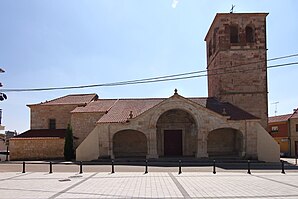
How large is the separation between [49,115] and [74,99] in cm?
340

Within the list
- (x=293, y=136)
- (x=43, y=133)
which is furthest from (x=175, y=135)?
(x=293, y=136)

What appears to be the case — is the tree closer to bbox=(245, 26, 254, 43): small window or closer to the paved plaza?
the paved plaza

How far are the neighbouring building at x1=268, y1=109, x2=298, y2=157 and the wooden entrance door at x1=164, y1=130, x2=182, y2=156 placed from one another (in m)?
18.4

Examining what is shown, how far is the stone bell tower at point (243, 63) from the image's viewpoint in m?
33.7

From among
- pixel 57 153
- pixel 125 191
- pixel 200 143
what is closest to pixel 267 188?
pixel 125 191

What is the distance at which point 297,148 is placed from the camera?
42062mm

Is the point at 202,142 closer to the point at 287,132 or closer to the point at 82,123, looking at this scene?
the point at 82,123

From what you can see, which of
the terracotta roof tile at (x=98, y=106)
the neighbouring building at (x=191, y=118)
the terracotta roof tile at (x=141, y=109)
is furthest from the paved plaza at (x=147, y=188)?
the terracotta roof tile at (x=98, y=106)

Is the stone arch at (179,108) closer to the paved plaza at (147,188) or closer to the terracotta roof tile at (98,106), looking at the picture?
the terracotta roof tile at (98,106)

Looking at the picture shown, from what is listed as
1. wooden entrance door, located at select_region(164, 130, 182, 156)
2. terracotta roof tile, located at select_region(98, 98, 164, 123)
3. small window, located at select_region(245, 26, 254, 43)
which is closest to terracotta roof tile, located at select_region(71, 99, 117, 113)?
terracotta roof tile, located at select_region(98, 98, 164, 123)

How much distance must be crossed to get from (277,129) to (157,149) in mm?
23795

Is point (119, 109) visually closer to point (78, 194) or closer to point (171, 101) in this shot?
point (171, 101)

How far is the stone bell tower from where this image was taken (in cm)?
3369

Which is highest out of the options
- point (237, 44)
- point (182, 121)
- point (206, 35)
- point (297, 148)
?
point (206, 35)
